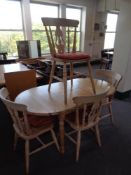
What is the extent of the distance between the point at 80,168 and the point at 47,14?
508cm

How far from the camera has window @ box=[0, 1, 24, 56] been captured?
4363mm

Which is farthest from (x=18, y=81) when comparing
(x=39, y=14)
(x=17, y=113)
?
(x=39, y=14)

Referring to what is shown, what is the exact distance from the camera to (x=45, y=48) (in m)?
5.47

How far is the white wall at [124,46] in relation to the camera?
110 inches

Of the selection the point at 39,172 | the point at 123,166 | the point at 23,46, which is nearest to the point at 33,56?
the point at 23,46

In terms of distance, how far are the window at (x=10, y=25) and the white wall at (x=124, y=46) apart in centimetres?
325

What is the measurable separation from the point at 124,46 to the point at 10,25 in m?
3.60

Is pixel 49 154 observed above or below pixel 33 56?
below

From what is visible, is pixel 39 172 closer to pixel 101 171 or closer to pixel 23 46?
pixel 101 171

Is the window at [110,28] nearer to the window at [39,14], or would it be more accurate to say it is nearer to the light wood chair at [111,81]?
the window at [39,14]

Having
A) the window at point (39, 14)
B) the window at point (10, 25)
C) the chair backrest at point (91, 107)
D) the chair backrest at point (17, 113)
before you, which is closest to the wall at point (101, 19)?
the window at point (39, 14)

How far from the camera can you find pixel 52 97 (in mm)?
1660

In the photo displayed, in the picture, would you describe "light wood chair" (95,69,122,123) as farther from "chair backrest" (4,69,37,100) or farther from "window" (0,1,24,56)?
"window" (0,1,24,56)

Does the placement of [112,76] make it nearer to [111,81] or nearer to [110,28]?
[111,81]
